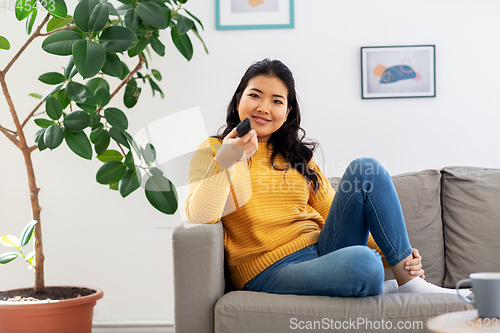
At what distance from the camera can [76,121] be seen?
1.35 meters

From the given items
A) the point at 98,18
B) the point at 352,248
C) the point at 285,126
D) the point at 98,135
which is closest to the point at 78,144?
the point at 98,135

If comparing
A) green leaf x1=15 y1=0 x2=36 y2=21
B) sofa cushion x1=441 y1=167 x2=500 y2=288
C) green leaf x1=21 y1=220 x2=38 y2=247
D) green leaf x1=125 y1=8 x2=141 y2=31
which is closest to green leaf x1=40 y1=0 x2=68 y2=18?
green leaf x1=15 y1=0 x2=36 y2=21

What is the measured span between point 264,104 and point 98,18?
1.89ft

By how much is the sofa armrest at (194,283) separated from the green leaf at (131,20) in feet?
2.23

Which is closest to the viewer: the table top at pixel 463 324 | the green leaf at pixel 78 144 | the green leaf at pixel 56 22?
the table top at pixel 463 324

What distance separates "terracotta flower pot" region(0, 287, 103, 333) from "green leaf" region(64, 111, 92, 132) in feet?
1.84

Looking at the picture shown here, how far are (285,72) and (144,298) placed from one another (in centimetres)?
125

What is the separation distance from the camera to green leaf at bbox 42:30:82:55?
1298 mm

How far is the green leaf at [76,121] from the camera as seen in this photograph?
4.42 feet

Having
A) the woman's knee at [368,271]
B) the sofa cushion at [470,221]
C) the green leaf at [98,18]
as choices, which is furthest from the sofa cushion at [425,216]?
the green leaf at [98,18]

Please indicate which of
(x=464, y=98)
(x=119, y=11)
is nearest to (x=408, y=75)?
(x=464, y=98)

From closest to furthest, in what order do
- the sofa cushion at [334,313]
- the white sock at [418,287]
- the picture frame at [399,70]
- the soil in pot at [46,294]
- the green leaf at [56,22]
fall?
1. the sofa cushion at [334,313]
2. the white sock at [418,287]
3. the soil in pot at [46,294]
4. the green leaf at [56,22]
5. the picture frame at [399,70]

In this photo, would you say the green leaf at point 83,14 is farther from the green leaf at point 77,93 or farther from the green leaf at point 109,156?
the green leaf at point 109,156

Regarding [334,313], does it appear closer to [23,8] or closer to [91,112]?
[91,112]
